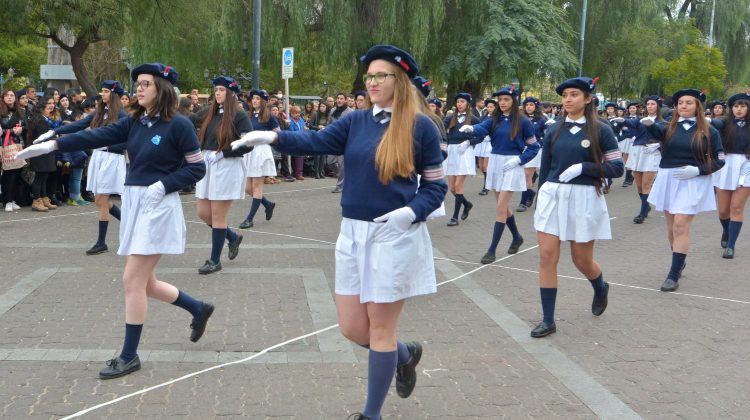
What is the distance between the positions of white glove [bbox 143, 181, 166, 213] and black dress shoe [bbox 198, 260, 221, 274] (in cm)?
333

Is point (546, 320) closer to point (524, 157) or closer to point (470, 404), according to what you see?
point (470, 404)

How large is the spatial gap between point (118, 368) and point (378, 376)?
1.94 m

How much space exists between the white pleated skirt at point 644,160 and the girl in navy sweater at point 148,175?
10.8 metres

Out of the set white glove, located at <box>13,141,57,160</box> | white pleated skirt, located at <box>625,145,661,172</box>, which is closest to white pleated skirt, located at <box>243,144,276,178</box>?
white pleated skirt, located at <box>625,145,661,172</box>

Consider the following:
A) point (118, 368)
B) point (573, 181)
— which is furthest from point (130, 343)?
point (573, 181)

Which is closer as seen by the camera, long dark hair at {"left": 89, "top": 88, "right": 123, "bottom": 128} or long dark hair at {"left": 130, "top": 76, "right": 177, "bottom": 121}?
long dark hair at {"left": 130, "top": 76, "right": 177, "bottom": 121}

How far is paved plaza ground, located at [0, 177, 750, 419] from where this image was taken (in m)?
5.11

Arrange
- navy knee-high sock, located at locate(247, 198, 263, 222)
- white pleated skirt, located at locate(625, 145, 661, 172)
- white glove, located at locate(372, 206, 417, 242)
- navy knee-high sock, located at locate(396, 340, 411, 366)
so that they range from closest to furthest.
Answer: white glove, located at locate(372, 206, 417, 242) < navy knee-high sock, located at locate(396, 340, 411, 366) < navy knee-high sock, located at locate(247, 198, 263, 222) < white pleated skirt, located at locate(625, 145, 661, 172)

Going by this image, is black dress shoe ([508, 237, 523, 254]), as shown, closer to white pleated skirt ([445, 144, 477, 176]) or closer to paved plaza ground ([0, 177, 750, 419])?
paved plaza ground ([0, 177, 750, 419])

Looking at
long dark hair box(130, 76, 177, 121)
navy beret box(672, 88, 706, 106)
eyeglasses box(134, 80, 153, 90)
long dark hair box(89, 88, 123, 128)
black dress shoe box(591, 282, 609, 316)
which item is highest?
navy beret box(672, 88, 706, 106)

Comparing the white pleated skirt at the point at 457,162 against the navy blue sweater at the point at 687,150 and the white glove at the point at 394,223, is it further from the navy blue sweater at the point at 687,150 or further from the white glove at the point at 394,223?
the white glove at the point at 394,223

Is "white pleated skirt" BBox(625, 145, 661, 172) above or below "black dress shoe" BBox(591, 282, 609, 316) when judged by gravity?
above

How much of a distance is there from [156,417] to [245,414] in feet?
1.60

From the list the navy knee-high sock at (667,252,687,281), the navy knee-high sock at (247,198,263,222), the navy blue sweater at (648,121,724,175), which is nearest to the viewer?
the navy knee-high sock at (667,252,687,281)
